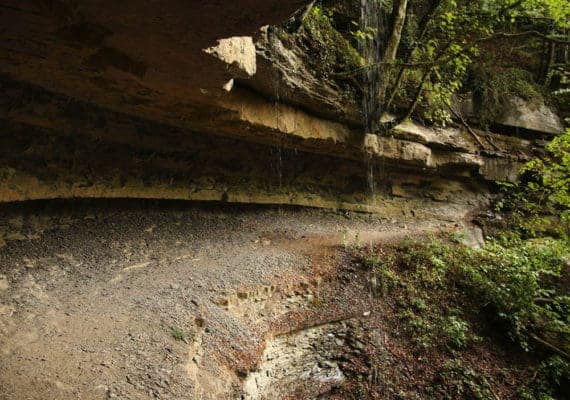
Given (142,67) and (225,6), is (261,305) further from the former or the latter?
(225,6)

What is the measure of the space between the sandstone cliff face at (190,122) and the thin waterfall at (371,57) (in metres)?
0.45

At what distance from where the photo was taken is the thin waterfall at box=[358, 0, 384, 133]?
8.41 metres

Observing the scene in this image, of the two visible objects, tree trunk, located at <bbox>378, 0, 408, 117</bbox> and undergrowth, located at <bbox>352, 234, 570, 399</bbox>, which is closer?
undergrowth, located at <bbox>352, 234, 570, 399</bbox>

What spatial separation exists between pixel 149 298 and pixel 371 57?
7.06m

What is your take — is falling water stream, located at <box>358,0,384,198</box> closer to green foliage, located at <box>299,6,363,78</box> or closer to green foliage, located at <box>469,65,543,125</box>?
green foliage, located at <box>299,6,363,78</box>

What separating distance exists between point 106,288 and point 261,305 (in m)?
2.27

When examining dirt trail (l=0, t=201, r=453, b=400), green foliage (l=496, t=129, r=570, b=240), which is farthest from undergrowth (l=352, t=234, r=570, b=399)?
green foliage (l=496, t=129, r=570, b=240)

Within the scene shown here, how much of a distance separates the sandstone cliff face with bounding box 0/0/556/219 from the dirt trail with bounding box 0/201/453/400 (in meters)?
0.61

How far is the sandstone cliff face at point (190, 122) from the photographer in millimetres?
2982

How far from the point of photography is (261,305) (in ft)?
19.2

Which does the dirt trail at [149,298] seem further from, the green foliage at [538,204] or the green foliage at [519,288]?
the green foliage at [538,204]

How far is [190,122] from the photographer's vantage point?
6180mm

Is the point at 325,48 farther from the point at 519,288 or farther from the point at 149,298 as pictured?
the point at 519,288

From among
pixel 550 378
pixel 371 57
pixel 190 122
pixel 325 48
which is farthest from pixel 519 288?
pixel 190 122
